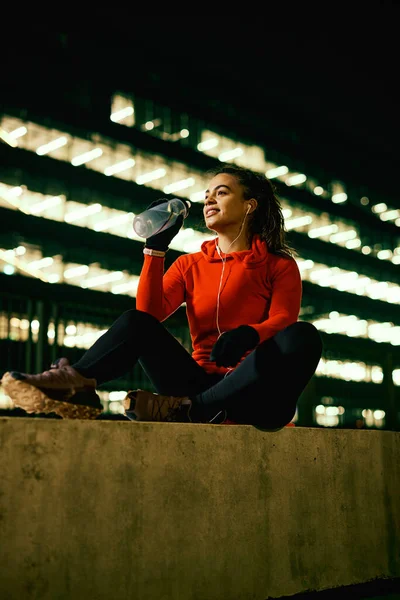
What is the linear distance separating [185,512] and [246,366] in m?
0.66

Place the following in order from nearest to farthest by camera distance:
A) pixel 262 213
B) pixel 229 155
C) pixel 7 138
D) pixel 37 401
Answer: pixel 37 401 < pixel 262 213 < pixel 7 138 < pixel 229 155

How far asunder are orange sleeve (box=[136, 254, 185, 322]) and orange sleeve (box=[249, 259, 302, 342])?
0.44m

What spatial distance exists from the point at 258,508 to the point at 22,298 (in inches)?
96.2

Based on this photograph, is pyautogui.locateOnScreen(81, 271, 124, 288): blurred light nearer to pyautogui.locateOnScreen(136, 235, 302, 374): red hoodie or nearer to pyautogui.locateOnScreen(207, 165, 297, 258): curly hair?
pyautogui.locateOnScreen(207, 165, 297, 258): curly hair

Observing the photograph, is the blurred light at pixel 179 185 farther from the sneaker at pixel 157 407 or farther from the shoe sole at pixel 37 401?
the shoe sole at pixel 37 401

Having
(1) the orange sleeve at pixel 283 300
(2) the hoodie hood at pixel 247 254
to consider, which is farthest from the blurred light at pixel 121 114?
(1) the orange sleeve at pixel 283 300

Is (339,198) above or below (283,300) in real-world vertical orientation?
above

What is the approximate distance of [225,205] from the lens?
3393mm

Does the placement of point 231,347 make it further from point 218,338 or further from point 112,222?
point 112,222

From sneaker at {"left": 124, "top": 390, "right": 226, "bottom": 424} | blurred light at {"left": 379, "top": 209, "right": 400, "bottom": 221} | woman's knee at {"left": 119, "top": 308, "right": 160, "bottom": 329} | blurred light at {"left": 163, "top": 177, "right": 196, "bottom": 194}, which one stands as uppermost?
blurred light at {"left": 379, "top": 209, "right": 400, "bottom": 221}

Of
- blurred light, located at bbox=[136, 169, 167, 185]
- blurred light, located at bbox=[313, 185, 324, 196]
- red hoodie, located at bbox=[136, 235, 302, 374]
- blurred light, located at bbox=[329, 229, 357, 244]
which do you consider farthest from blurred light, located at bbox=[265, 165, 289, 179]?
red hoodie, located at bbox=[136, 235, 302, 374]

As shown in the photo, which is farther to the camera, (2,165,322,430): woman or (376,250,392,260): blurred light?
(376,250,392,260): blurred light

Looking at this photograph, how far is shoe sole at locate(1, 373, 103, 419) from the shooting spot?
7.85ft

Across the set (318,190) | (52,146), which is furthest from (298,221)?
(52,146)
